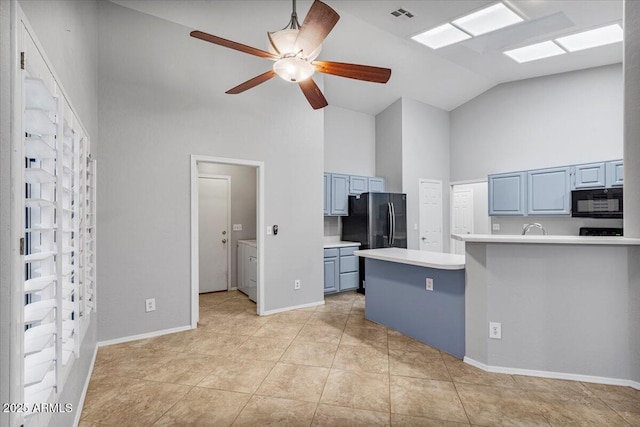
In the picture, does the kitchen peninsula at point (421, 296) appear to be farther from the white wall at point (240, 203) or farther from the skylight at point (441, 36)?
the skylight at point (441, 36)

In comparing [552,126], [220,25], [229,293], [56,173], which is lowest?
[229,293]

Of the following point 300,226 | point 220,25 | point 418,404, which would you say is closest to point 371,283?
point 300,226

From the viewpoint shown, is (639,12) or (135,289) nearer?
(639,12)

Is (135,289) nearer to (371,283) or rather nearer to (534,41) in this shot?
(371,283)

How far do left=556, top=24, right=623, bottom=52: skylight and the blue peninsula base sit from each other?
12.4 feet

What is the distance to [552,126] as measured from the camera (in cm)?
506

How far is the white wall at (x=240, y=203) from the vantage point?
5277 millimetres

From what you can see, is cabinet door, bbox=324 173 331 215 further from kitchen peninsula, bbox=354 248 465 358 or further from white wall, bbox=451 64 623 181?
white wall, bbox=451 64 623 181

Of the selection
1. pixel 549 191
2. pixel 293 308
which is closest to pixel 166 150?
pixel 293 308

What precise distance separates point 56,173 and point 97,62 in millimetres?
2245

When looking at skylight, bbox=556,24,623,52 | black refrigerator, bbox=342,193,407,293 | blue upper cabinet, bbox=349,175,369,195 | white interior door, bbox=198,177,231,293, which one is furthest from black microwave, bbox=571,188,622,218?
white interior door, bbox=198,177,231,293

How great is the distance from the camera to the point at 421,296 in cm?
303

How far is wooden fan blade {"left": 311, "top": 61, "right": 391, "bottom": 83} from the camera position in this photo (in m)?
2.27

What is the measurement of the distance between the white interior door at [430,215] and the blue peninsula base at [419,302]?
2.74m
